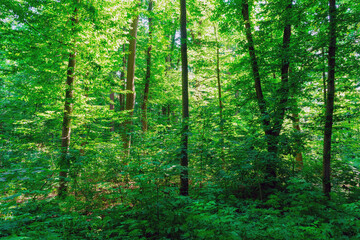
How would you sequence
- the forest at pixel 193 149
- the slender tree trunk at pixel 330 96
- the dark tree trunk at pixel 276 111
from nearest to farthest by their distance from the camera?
the forest at pixel 193 149, the slender tree trunk at pixel 330 96, the dark tree trunk at pixel 276 111

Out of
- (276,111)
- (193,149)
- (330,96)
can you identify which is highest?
(330,96)

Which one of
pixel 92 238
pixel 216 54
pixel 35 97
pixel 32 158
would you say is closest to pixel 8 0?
pixel 35 97

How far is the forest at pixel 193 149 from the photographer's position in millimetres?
3736

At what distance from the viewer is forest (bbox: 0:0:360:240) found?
374cm

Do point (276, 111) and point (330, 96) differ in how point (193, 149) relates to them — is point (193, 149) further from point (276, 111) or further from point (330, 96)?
point (330, 96)

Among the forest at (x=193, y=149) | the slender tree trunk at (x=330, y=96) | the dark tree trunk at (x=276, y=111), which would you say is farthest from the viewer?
the dark tree trunk at (x=276, y=111)

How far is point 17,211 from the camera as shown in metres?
3.75

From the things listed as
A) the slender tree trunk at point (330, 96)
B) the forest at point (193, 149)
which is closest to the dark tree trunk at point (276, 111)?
the forest at point (193, 149)

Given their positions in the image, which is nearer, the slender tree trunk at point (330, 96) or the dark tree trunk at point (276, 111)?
the slender tree trunk at point (330, 96)

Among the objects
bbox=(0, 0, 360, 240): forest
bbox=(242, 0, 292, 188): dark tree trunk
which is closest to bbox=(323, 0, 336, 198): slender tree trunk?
bbox=(0, 0, 360, 240): forest

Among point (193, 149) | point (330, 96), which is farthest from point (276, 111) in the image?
point (193, 149)

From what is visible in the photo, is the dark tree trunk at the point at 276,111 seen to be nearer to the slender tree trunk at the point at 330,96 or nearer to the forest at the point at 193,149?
the forest at the point at 193,149

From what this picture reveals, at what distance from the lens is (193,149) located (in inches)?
245

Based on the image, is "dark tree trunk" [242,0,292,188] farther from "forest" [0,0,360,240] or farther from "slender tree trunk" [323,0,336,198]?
"slender tree trunk" [323,0,336,198]
